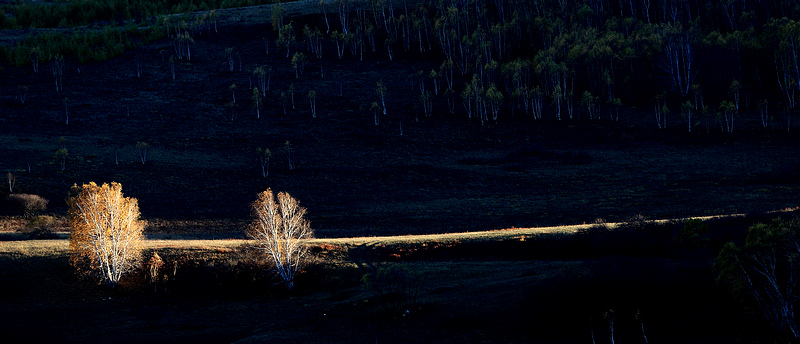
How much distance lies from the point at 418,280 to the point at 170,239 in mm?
33509

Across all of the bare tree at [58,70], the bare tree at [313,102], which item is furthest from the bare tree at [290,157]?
the bare tree at [58,70]

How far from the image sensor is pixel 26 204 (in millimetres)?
75562

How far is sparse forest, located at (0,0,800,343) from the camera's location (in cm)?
4028

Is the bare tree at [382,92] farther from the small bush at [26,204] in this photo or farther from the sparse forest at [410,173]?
the small bush at [26,204]

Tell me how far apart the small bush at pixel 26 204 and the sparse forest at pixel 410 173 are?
400mm

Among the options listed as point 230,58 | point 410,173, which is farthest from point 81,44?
point 410,173

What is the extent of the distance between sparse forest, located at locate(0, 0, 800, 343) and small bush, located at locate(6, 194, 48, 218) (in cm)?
40

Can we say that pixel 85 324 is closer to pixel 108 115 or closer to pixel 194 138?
pixel 194 138

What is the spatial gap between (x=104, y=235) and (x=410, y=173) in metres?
53.8

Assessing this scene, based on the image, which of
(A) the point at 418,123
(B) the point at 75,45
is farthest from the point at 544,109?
(B) the point at 75,45

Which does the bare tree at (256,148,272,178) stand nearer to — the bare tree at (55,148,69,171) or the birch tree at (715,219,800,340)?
the bare tree at (55,148,69,171)

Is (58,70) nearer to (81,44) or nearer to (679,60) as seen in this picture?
(81,44)

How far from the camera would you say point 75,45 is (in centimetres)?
16338

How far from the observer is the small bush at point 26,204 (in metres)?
74.8
